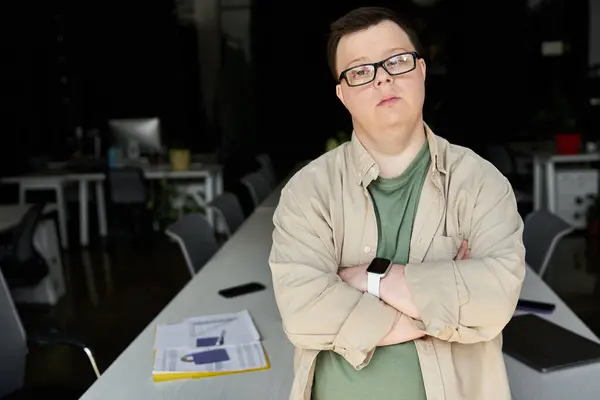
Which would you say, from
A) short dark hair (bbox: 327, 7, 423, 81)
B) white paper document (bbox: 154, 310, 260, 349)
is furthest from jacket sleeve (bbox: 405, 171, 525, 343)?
white paper document (bbox: 154, 310, 260, 349)

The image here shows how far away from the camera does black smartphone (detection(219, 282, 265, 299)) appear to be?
2.39 meters

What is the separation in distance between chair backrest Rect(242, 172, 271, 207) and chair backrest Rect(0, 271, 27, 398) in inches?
111

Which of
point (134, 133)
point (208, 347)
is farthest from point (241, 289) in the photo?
point (134, 133)

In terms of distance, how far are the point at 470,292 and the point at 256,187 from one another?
13.3 ft

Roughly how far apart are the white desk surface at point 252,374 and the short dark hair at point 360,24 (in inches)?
31.5

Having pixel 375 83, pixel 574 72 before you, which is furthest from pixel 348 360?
pixel 574 72

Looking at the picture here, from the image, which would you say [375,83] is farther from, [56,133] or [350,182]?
[56,133]

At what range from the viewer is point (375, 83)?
3.83 feet

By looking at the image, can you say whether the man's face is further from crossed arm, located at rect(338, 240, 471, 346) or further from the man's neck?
crossed arm, located at rect(338, 240, 471, 346)

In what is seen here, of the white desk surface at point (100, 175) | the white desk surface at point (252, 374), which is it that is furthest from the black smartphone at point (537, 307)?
the white desk surface at point (100, 175)

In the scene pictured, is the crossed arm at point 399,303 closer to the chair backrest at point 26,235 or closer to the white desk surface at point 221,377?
the white desk surface at point 221,377

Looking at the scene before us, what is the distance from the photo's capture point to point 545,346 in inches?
70.4

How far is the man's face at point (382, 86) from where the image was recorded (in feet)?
3.82

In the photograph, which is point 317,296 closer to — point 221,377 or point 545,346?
point 221,377
